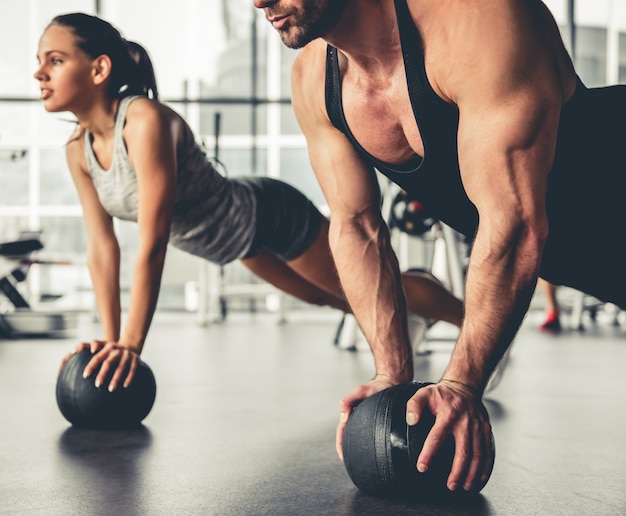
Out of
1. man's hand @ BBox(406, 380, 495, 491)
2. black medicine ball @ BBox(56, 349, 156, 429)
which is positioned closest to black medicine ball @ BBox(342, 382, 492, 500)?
man's hand @ BBox(406, 380, 495, 491)

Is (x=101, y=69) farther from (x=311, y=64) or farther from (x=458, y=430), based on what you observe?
(x=458, y=430)

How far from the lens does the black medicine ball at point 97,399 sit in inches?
57.1

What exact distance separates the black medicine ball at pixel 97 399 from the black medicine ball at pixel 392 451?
23.3 inches

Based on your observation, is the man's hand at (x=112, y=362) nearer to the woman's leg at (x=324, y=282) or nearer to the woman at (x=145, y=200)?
the woman at (x=145, y=200)

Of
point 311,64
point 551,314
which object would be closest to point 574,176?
point 311,64

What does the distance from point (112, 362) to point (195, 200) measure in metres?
0.49

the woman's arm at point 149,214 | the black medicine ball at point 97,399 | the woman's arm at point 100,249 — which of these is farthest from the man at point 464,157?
the woman's arm at point 100,249

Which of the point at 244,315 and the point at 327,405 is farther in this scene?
the point at 244,315

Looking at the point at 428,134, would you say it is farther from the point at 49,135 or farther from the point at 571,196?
the point at 49,135

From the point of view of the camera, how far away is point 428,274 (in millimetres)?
2133

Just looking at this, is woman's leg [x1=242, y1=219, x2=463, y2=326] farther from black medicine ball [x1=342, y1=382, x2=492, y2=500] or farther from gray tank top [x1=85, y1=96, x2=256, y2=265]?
black medicine ball [x1=342, y1=382, x2=492, y2=500]

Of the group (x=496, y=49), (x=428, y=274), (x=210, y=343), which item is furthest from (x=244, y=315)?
(x=496, y=49)

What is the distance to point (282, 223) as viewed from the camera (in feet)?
6.31

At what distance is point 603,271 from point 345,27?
2.02 ft
